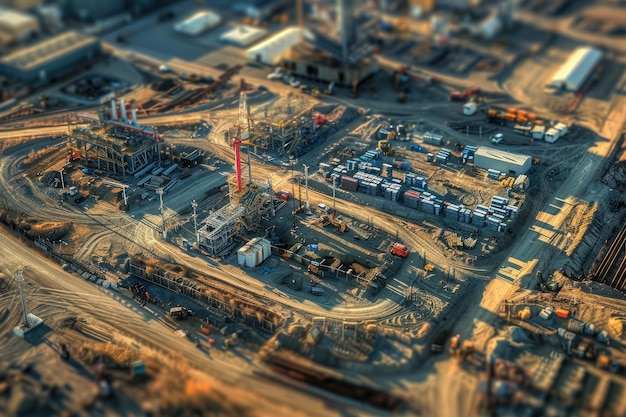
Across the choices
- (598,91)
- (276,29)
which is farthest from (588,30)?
(276,29)

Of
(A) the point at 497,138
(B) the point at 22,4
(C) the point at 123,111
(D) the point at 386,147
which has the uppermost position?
(C) the point at 123,111

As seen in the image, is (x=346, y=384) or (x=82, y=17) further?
(x=82, y=17)

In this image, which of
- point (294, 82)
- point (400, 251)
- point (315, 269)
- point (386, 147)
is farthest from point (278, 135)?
point (400, 251)

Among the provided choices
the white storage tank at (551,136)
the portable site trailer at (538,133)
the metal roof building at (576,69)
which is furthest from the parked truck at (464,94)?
the white storage tank at (551,136)

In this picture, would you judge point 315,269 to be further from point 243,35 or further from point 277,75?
point 243,35

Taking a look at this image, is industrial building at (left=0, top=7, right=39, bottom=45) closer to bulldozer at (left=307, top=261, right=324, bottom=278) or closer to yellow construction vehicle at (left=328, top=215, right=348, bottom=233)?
yellow construction vehicle at (left=328, top=215, right=348, bottom=233)

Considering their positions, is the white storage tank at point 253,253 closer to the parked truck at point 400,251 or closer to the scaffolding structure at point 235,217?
the scaffolding structure at point 235,217

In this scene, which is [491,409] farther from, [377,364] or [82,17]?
[82,17]
